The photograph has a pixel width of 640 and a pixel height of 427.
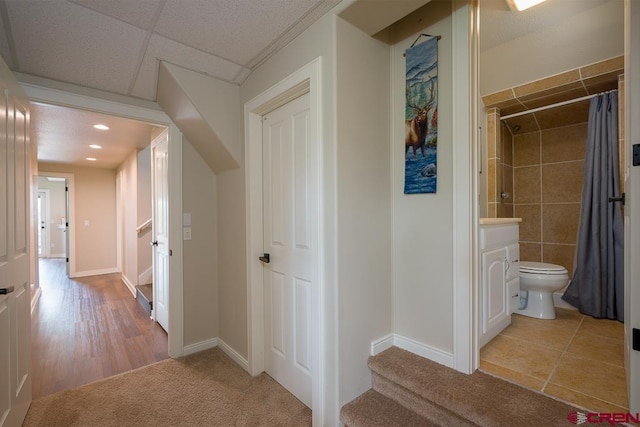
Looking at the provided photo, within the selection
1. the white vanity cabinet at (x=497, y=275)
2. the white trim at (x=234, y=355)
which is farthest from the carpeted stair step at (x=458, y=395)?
the white trim at (x=234, y=355)

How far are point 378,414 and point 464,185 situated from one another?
4.18ft

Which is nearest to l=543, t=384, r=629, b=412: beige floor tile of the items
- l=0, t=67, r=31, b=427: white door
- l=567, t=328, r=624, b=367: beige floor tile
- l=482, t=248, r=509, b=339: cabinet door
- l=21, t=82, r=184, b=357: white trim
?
l=482, t=248, r=509, b=339: cabinet door

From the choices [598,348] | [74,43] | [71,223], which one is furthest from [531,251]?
[71,223]

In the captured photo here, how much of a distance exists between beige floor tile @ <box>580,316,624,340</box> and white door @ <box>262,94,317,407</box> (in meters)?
2.26

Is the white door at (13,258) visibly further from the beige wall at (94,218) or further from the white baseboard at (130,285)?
the beige wall at (94,218)

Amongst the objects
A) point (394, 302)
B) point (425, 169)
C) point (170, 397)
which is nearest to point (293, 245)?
point (394, 302)

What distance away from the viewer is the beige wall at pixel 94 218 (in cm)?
579

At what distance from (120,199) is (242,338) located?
510 cm

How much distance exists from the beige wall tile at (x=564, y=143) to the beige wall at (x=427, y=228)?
102 inches

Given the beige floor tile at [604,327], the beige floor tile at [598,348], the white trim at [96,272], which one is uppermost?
the beige floor tile at [598,348]

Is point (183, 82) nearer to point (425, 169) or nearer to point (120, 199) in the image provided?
point (425, 169)

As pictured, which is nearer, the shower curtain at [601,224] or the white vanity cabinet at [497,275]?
the white vanity cabinet at [497,275]

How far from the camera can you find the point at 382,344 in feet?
5.69

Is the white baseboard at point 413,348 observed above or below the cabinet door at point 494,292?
below
